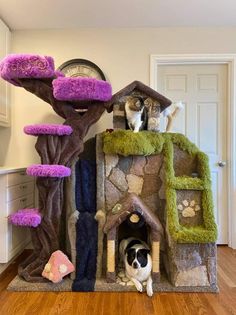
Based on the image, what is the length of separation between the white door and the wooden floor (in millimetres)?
1131

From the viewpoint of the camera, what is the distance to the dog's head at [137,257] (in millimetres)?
2000

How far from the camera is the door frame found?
283 cm

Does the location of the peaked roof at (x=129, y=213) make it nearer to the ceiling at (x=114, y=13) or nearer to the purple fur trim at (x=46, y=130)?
the purple fur trim at (x=46, y=130)

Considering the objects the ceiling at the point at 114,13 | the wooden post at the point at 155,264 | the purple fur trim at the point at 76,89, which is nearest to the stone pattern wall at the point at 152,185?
the wooden post at the point at 155,264

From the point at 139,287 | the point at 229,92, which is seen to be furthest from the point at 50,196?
the point at 229,92

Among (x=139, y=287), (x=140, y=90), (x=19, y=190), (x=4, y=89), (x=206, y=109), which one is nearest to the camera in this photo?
(x=139, y=287)

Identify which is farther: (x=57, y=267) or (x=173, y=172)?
(x=173, y=172)

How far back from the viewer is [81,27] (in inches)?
112

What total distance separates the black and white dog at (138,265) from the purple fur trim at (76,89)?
1.27m

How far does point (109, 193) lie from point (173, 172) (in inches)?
23.0

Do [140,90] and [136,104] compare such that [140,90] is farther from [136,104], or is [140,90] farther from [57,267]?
[57,267]

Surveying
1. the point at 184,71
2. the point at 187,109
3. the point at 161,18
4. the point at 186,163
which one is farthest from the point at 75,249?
the point at 161,18

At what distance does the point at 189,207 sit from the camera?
219 cm

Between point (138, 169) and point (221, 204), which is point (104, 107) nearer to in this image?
point (138, 169)
